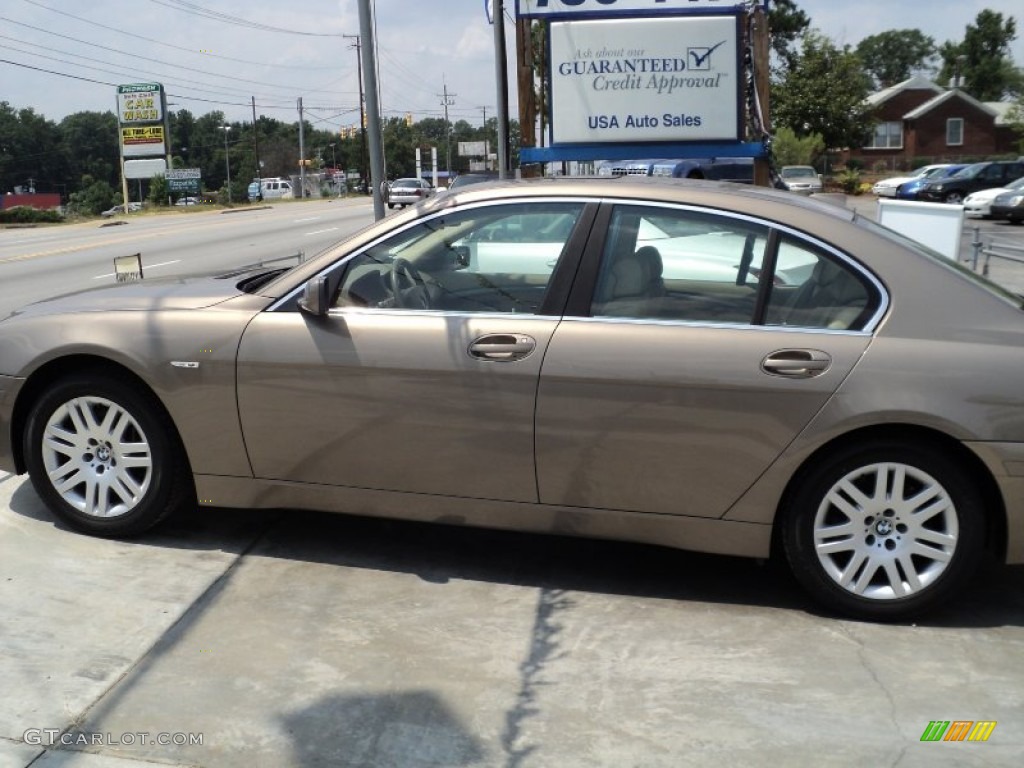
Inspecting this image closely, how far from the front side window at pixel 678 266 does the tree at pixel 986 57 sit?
93.5m

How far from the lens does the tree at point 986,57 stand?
288 ft

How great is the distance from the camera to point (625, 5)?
8586mm

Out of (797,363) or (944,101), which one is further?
(944,101)

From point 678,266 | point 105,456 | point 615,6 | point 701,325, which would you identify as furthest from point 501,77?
point 701,325

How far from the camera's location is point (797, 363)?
3.76m

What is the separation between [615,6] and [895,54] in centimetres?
13464

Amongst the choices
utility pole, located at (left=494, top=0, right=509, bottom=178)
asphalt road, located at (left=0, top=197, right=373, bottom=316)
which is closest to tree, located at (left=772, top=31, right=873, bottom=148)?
asphalt road, located at (left=0, top=197, right=373, bottom=316)

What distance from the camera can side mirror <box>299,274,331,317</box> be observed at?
4.14 metres

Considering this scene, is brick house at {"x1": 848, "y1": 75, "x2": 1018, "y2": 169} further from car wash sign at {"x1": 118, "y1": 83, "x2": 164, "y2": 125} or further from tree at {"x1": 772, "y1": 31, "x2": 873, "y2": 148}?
car wash sign at {"x1": 118, "y1": 83, "x2": 164, "y2": 125}

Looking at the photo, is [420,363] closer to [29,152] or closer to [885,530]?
[885,530]

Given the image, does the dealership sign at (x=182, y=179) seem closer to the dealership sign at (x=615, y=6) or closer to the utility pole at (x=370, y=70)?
the dealership sign at (x=615, y=6)

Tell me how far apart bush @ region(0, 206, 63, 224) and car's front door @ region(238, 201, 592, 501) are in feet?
150

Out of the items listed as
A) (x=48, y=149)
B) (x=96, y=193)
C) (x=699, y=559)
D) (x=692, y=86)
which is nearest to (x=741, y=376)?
(x=699, y=559)

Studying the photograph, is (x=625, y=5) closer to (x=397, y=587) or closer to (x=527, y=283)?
(x=527, y=283)
